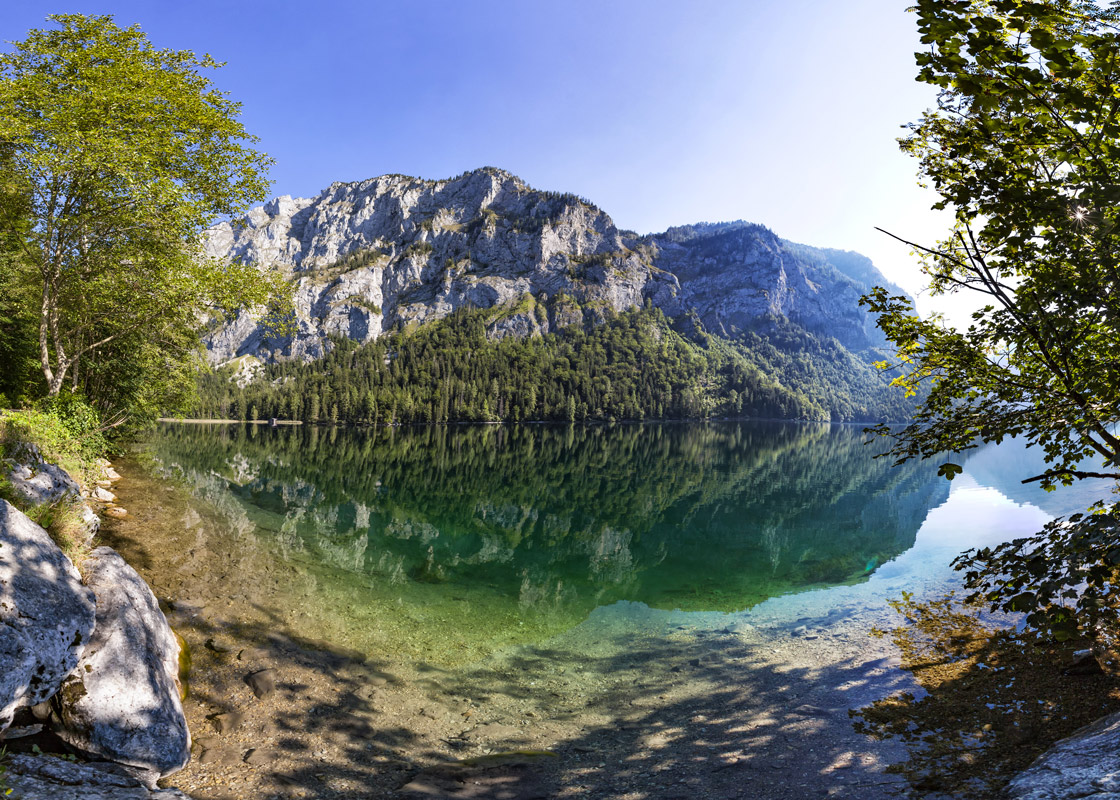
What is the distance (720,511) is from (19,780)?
3635cm

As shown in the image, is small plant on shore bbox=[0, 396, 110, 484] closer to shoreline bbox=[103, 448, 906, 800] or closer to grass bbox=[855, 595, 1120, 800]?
shoreline bbox=[103, 448, 906, 800]

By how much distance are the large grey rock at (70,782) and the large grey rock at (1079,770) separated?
33.6ft

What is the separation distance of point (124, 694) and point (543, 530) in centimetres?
2334

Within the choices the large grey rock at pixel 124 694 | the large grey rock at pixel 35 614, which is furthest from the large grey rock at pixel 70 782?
the large grey rock at pixel 35 614

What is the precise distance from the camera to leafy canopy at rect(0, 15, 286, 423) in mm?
13141

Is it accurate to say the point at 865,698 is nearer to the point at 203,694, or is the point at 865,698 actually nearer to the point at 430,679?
the point at 430,679

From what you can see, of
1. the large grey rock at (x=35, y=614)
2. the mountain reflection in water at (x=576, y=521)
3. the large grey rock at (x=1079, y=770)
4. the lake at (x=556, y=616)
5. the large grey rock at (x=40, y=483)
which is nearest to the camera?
the large grey rock at (x=1079, y=770)

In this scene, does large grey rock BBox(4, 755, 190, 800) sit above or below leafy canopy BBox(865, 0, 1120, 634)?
below

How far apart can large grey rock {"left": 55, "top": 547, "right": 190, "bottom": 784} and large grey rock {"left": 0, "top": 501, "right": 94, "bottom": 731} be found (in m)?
0.32

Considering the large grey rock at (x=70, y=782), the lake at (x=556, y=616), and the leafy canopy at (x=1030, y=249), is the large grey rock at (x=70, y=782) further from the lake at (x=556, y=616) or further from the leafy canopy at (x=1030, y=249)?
the leafy canopy at (x=1030, y=249)

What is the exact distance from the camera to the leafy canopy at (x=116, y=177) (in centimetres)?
1314

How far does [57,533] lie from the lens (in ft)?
29.7

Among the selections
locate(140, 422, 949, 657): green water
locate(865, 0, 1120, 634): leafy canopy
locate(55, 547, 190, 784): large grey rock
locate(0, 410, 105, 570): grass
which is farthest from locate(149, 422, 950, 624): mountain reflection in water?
locate(865, 0, 1120, 634): leafy canopy

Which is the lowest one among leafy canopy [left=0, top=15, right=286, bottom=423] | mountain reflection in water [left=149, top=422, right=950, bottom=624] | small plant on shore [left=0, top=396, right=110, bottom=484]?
mountain reflection in water [left=149, top=422, right=950, bottom=624]
